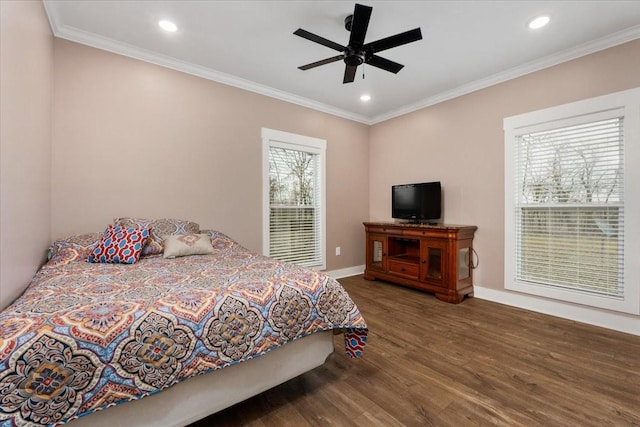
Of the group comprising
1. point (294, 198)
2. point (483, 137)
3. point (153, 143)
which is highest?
point (483, 137)

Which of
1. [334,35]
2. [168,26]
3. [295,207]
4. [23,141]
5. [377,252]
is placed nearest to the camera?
[23,141]

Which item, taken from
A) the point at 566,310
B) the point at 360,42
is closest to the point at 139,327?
the point at 360,42

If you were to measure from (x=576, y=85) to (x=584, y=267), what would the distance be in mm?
1819

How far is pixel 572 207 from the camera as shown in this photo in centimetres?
285

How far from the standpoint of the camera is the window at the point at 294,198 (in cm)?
374

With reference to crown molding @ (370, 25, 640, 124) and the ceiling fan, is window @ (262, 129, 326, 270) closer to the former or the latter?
the ceiling fan

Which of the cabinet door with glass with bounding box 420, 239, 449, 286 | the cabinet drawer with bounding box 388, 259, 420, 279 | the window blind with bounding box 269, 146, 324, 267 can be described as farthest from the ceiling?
the cabinet drawer with bounding box 388, 259, 420, 279


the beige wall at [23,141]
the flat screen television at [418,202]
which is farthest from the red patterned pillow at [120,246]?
the flat screen television at [418,202]

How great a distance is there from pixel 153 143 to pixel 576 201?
436 cm

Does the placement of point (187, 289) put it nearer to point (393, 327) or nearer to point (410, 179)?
point (393, 327)

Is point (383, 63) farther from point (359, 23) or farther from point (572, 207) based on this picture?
point (572, 207)

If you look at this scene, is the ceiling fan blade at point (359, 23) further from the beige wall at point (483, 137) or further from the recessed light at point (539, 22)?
the beige wall at point (483, 137)

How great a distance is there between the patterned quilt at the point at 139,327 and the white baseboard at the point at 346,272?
264cm

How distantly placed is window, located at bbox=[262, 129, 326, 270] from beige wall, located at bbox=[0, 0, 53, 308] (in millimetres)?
2061
